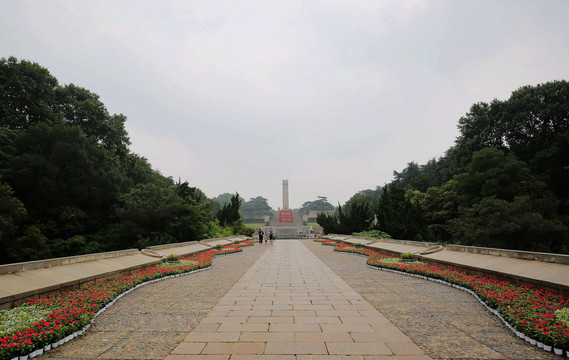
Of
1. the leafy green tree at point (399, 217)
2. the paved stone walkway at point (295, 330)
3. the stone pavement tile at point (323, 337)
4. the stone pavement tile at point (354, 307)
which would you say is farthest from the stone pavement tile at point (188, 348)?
the leafy green tree at point (399, 217)

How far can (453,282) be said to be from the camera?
809cm

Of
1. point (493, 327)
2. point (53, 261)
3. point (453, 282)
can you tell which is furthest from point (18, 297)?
point (453, 282)

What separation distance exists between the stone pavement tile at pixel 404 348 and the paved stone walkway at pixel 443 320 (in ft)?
0.36

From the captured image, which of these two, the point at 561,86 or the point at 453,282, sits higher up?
the point at 561,86

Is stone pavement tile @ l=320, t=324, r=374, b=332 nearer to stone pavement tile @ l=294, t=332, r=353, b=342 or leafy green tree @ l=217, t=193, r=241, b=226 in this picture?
stone pavement tile @ l=294, t=332, r=353, b=342

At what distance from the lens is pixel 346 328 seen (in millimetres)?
4766

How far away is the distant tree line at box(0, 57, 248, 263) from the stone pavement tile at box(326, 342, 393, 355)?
1734 centimetres

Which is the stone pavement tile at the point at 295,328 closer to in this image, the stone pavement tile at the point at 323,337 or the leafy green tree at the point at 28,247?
the stone pavement tile at the point at 323,337

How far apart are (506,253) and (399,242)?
9027mm

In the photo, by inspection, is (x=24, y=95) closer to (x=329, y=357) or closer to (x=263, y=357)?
(x=263, y=357)

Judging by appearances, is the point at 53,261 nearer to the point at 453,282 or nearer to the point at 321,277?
the point at 321,277

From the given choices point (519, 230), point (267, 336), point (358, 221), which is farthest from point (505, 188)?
point (267, 336)

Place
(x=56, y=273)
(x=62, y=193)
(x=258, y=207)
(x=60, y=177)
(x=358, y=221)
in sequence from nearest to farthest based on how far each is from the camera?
(x=56, y=273) → (x=62, y=193) → (x=60, y=177) → (x=358, y=221) → (x=258, y=207)

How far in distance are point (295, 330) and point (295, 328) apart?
91 mm
